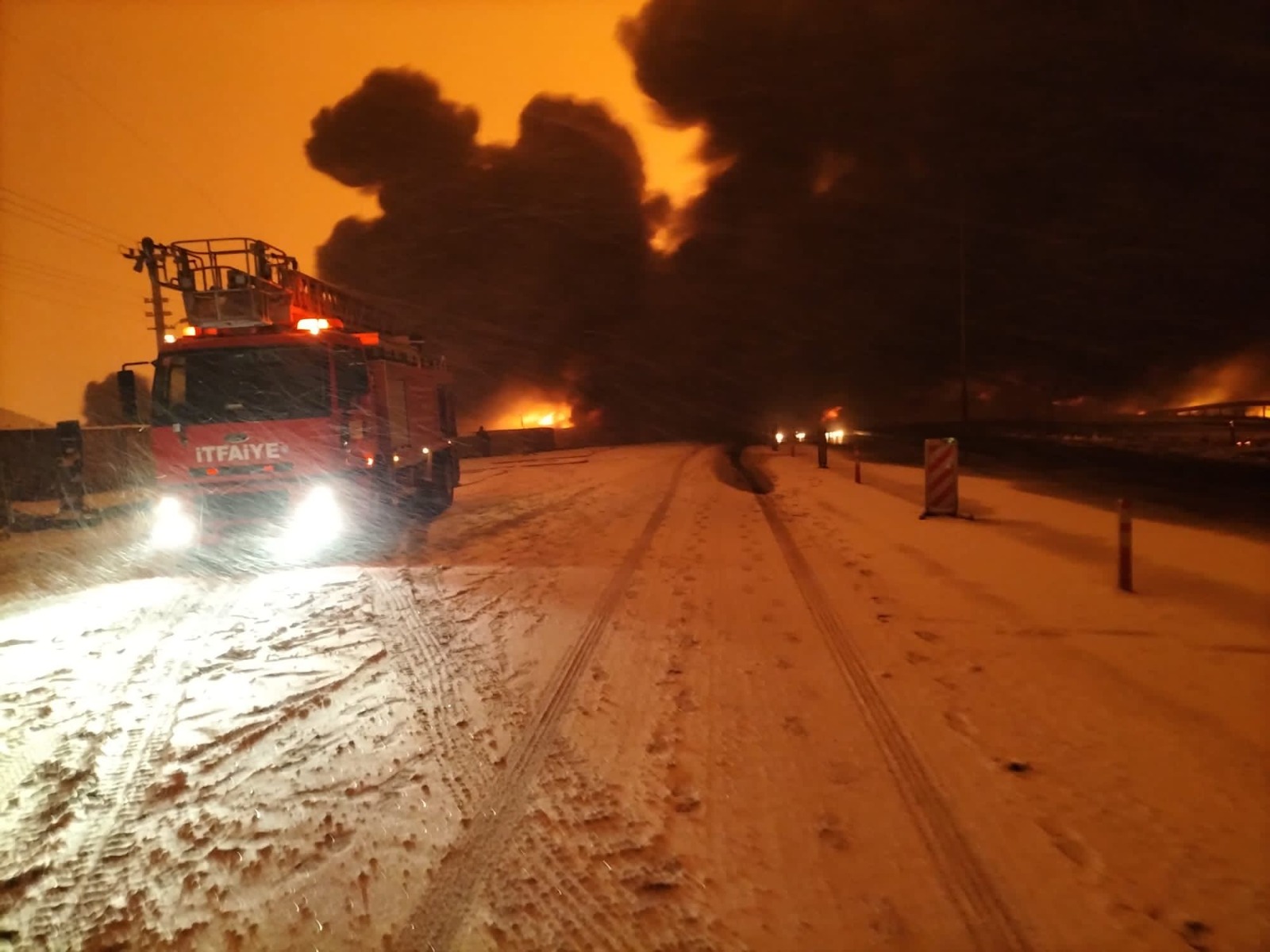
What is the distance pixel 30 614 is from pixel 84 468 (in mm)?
17992

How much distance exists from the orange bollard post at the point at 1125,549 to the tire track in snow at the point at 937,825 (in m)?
3.46

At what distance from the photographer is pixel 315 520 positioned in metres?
13.2

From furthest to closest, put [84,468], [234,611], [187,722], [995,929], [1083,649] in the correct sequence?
[84,468], [234,611], [1083,649], [187,722], [995,929]

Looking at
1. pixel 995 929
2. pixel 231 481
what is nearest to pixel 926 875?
pixel 995 929

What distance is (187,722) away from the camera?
600cm

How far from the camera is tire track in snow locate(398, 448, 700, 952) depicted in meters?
3.54

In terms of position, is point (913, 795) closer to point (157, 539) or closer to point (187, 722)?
point (187, 722)

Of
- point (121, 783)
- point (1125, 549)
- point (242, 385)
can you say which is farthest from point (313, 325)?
point (1125, 549)

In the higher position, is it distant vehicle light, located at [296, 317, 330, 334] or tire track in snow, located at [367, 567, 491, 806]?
distant vehicle light, located at [296, 317, 330, 334]

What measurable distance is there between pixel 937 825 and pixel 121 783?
14.0ft

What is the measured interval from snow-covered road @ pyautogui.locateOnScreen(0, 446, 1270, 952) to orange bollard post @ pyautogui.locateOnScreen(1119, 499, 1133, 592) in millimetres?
170

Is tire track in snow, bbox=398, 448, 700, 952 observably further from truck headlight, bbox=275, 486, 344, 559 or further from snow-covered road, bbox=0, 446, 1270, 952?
truck headlight, bbox=275, 486, 344, 559

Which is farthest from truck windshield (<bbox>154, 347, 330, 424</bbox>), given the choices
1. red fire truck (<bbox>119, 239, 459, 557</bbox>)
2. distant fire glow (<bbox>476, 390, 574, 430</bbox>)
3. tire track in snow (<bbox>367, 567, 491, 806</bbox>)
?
distant fire glow (<bbox>476, 390, 574, 430</bbox>)

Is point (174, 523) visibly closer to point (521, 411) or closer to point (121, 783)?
point (121, 783)
